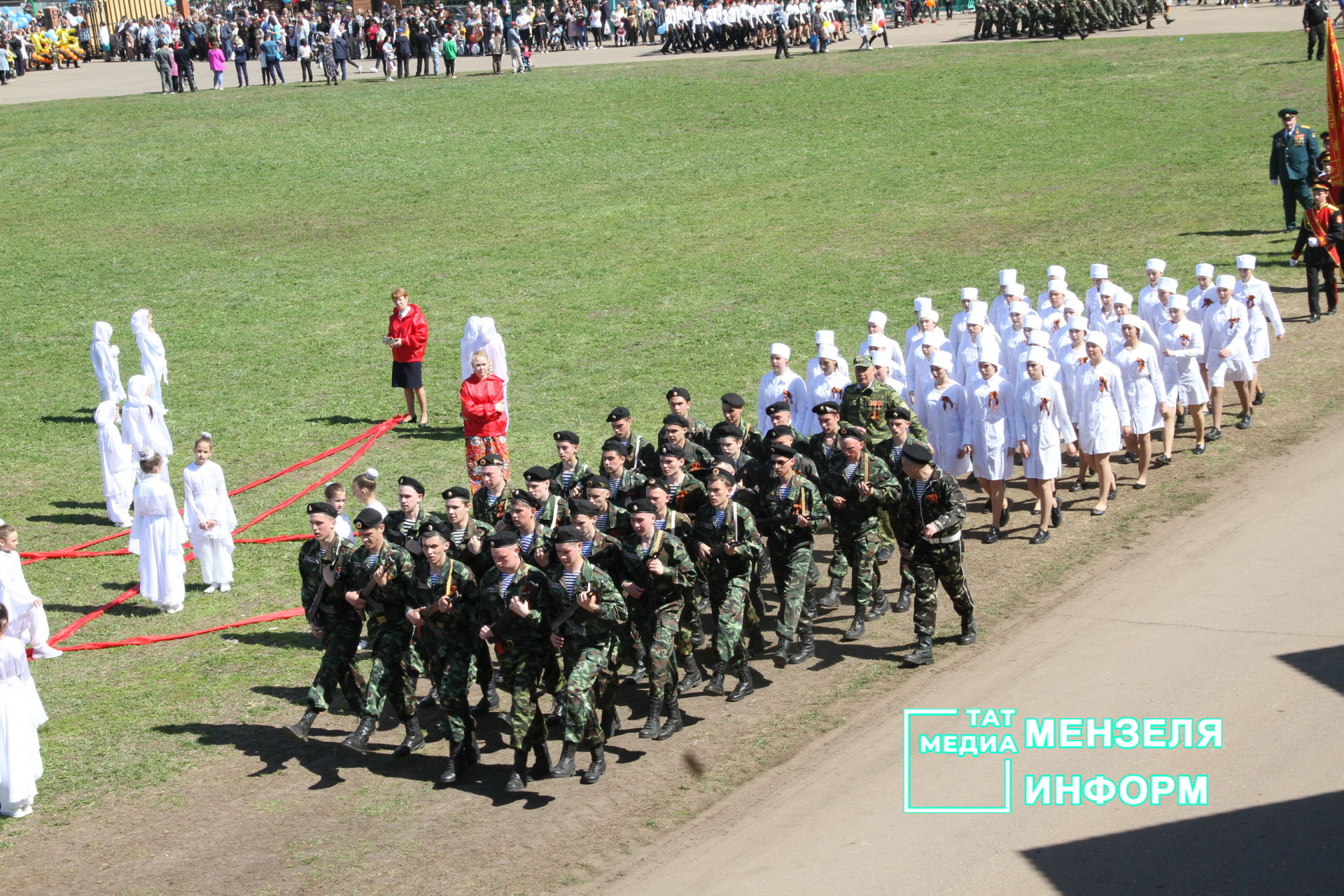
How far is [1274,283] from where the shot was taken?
926 inches

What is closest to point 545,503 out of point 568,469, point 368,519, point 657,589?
point 568,469

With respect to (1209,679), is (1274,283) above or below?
above

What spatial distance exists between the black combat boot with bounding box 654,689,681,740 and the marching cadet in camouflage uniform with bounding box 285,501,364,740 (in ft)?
7.52

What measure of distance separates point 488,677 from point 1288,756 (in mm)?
5739

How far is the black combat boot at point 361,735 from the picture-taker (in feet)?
33.7

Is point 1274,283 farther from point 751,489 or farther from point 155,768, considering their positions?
point 155,768

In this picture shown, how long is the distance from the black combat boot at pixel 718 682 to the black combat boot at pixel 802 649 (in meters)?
0.76

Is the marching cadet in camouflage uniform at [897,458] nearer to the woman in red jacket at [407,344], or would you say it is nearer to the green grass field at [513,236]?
the green grass field at [513,236]

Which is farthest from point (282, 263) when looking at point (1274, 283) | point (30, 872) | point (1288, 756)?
point (1288, 756)

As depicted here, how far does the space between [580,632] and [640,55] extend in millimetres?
39541

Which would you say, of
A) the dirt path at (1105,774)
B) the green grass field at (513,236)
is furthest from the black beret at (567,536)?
the green grass field at (513,236)

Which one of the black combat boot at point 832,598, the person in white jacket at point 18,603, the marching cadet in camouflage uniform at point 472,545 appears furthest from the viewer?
the black combat boot at point 832,598

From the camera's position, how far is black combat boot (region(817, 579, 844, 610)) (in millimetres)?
12695

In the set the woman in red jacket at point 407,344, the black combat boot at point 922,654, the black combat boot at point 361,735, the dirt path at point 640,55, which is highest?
the dirt path at point 640,55
